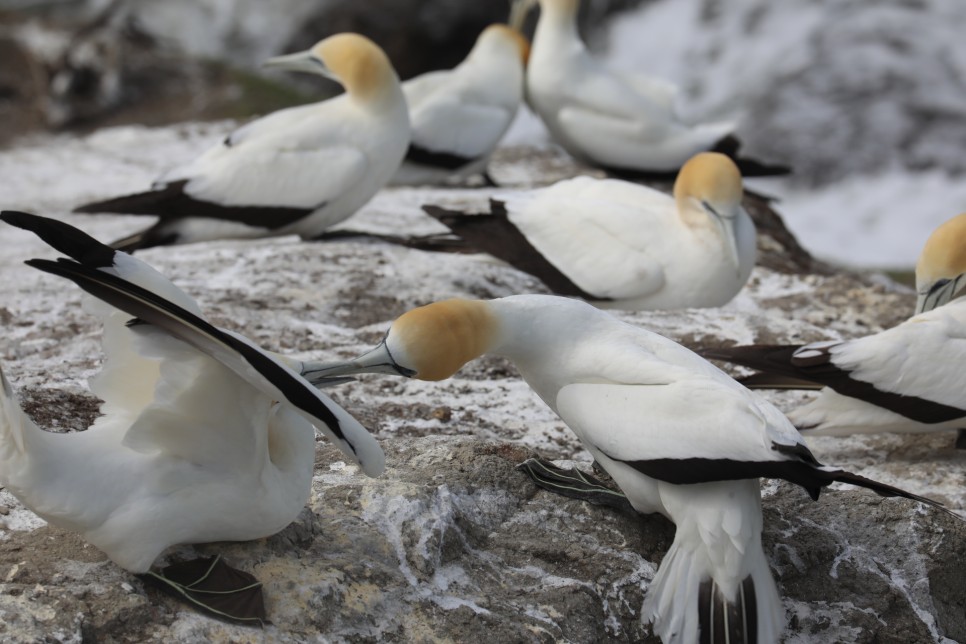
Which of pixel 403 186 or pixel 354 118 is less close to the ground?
pixel 354 118

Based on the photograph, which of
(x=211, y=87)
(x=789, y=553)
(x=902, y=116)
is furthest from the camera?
(x=902, y=116)

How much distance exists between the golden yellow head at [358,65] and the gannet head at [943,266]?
2.77 meters

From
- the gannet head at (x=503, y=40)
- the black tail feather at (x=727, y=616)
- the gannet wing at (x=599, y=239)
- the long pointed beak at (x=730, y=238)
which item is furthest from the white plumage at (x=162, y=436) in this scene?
the gannet head at (x=503, y=40)

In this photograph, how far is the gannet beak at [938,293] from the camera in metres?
4.69

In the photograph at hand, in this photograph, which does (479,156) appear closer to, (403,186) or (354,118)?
(403,186)

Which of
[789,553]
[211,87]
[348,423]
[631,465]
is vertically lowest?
[211,87]

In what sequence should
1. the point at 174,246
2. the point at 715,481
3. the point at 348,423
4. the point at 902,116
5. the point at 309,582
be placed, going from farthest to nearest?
1. the point at 902,116
2. the point at 174,246
3. the point at 715,481
4. the point at 309,582
5. the point at 348,423

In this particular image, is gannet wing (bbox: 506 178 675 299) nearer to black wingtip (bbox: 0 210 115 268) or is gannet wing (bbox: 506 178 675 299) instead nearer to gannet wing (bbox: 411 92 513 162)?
gannet wing (bbox: 411 92 513 162)

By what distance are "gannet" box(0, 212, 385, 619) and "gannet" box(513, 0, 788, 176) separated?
18.1ft

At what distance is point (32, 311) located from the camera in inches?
194

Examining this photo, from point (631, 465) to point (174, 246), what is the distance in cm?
354

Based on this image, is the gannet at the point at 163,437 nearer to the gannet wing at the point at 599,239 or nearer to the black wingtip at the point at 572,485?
the black wingtip at the point at 572,485

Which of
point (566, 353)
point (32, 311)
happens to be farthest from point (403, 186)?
point (566, 353)

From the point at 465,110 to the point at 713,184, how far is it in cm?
273
